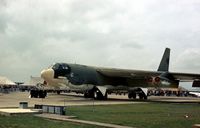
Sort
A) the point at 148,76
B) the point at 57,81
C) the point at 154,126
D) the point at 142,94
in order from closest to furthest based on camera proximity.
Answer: the point at 154,126, the point at 57,81, the point at 148,76, the point at 142,94

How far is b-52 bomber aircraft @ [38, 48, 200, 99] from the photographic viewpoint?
138 ft

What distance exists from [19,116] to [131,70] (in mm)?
28692

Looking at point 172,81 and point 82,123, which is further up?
point 172,81

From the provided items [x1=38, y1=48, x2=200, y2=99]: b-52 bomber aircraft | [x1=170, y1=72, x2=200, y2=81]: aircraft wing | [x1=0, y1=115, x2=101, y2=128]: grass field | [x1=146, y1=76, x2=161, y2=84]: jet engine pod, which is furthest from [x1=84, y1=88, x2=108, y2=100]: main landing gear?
[x1=0, y1=115, x2=101, y2=128]: grass field

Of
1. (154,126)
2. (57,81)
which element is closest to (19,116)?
(154,126)

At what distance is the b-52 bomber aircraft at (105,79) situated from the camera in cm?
4219

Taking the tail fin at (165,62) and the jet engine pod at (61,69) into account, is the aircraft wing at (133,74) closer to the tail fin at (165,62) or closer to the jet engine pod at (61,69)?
the jet engine pod at (61,69)

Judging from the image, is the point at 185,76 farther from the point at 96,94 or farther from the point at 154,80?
the point at 96,94

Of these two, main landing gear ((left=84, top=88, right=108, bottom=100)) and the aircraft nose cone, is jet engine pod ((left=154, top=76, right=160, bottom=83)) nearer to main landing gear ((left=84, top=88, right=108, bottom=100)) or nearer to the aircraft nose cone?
main landing gear ((left=84, top=88, right=108, bottom=100))

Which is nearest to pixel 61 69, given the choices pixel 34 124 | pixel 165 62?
pixel 165 62

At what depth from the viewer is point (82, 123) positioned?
A: 1605 centimetres

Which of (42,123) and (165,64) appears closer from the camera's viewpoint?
(42,123)

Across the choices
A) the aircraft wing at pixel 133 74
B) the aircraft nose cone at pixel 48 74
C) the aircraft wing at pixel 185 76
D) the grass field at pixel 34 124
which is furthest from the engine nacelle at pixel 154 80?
the grass field at pixel 34 124

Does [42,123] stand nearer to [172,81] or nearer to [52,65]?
[52,65]
